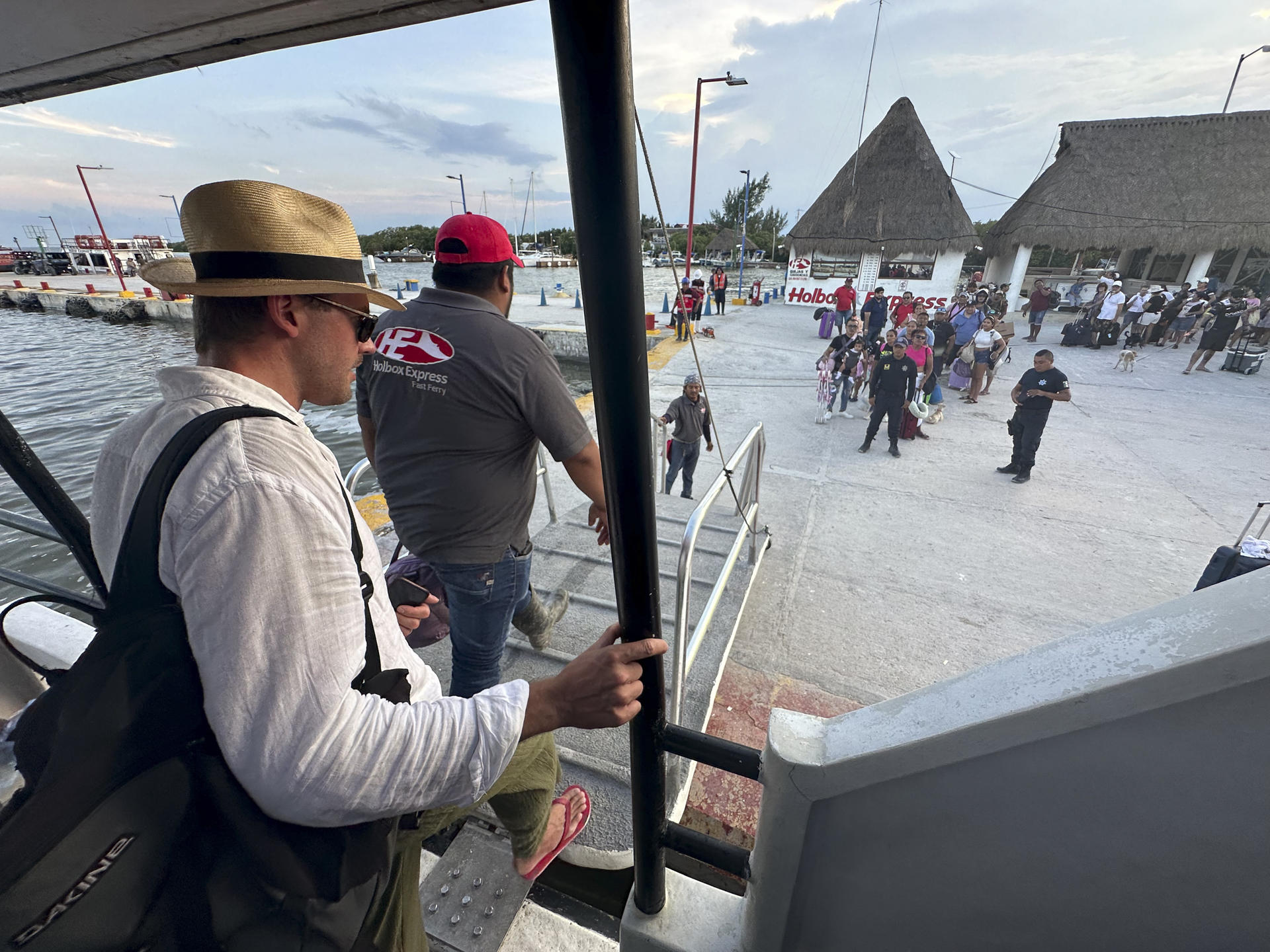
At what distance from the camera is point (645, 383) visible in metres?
0.64

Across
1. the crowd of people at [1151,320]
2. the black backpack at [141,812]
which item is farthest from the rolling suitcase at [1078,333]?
the black backpack at [141,812]

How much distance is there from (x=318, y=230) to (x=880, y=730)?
1444 millimetres

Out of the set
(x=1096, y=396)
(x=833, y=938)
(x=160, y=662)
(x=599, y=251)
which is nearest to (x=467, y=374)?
(x=160, y=662)

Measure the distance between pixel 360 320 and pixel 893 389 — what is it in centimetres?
635

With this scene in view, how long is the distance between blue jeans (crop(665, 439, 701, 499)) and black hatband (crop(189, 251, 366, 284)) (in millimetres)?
4589

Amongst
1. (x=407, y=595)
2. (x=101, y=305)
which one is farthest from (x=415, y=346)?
(x=101, y=305)

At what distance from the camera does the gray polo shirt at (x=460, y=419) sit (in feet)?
5.91

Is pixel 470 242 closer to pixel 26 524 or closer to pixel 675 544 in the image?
pixel 26 524

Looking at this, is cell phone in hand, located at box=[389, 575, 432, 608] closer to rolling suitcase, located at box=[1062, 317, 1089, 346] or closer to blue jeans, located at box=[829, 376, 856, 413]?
blue jeans, located at box=[829, 376, 856, 413]

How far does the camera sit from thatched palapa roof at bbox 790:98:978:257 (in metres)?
17.7

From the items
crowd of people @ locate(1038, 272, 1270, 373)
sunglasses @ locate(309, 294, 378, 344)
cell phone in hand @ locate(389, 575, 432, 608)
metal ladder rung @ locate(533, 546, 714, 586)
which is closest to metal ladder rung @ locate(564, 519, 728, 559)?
metal ladder rung @ locate(533, 546, 714, 586)

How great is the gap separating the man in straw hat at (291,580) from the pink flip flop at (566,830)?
2.47ft

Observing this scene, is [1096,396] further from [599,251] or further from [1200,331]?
[599,251]

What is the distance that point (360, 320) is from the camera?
44.9 inches
